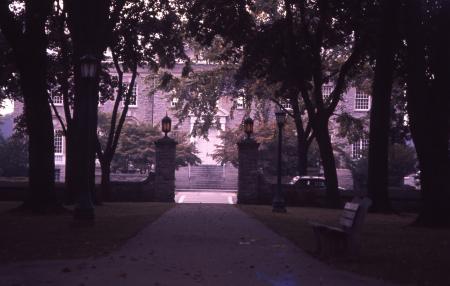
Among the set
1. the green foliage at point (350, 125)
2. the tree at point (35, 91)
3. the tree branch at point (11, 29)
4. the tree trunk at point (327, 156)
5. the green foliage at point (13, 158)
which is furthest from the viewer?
the green foliage at point (13, 158)

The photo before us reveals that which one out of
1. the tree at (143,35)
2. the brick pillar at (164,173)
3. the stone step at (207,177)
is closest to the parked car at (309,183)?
the brick pillar at (164,173)

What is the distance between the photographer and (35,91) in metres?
20.1

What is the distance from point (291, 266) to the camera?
9.44 meters

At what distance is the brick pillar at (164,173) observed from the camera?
33156 millimetres

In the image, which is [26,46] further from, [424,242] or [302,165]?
[302,165]

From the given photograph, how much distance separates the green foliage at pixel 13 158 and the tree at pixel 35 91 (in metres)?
34.5

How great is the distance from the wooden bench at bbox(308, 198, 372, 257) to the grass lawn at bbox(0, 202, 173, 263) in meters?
3.28

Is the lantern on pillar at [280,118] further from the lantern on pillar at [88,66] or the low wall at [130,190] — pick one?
the lantern on pillar at [88,66]

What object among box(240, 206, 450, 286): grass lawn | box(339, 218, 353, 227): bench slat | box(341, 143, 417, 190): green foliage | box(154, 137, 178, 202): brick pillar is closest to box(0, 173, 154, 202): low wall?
box(154, 137, 178, 202): brick pillar

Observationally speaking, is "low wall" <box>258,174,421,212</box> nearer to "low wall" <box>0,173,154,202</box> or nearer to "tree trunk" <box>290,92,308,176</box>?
"tree trunk" <box>290,92,308,176</box>

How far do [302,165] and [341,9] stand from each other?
11675 mm

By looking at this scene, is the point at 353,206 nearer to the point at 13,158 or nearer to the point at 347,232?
the point at 347,232

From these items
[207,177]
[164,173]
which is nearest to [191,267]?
[164,173]

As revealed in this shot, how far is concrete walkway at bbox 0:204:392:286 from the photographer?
26.5 ft
